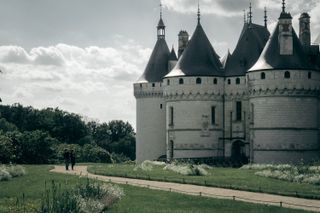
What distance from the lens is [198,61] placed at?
57781 mm

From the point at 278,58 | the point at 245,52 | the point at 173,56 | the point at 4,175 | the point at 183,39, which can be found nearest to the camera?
the point at 4,175

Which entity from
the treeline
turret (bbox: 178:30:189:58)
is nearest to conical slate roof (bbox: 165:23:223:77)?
turret (bbox: 178:30:189:58)

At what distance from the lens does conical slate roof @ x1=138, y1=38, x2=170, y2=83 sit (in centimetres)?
6469

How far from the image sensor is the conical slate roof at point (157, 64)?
64.7 m

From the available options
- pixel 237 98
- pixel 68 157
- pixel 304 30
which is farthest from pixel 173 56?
pixel 68 157

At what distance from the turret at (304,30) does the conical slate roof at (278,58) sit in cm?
477

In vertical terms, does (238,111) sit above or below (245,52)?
below

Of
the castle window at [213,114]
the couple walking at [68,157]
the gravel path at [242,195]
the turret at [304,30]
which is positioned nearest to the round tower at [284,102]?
the turret at [304,30]

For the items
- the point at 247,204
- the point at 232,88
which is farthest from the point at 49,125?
the point at 247,204

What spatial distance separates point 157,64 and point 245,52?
11.0 meters

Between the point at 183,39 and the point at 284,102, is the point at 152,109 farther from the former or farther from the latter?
the point at 284,102

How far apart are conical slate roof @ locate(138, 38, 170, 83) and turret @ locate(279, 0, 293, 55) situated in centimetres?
1604

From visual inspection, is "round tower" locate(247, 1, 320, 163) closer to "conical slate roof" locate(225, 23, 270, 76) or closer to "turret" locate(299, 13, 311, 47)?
"conical slate roof" locate(225, 23, 270, 76)

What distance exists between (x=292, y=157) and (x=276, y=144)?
67.6 inches
